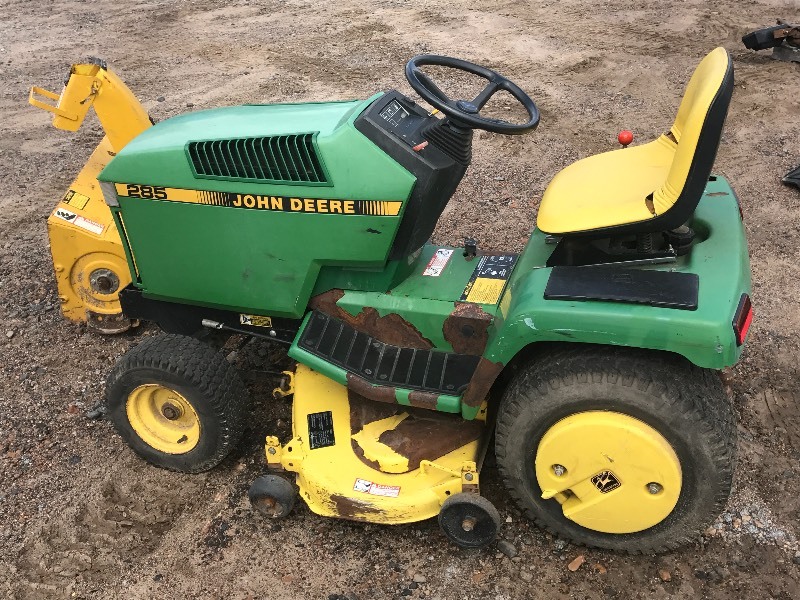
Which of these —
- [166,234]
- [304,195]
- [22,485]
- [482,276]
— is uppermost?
[304,195]

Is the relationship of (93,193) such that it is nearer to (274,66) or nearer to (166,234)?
(166,234)

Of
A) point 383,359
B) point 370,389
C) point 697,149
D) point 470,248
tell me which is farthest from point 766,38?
point 370,389

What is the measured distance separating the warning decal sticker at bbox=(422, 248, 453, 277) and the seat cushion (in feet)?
Answer: 1.66

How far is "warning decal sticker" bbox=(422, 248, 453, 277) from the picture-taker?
290 cm

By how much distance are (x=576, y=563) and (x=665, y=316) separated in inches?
39.8

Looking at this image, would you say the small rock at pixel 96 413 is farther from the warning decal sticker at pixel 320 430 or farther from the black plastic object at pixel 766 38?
the black plastic object at pixel 766 38

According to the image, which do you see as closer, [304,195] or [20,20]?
[304,195]

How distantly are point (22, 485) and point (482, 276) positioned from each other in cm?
206

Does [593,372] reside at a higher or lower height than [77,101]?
lower

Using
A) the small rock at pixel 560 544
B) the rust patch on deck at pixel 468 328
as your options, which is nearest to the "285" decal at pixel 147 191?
the rust patch on deck at pixel 468 328

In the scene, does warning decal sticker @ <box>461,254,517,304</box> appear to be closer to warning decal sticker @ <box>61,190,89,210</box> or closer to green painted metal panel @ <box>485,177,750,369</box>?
green painted metal panel @ <box>485,177,750,369</box>

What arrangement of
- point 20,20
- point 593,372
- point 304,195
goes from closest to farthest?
point 593,372 < point 304,195 < point 20,20

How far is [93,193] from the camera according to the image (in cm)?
362

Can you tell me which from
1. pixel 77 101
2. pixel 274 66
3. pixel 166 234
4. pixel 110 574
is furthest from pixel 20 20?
pixel 110 574
